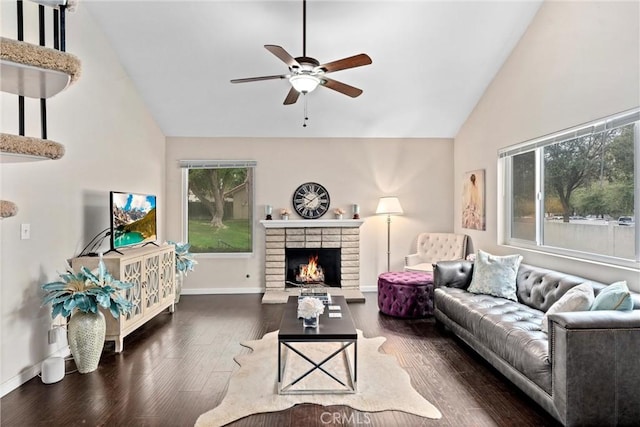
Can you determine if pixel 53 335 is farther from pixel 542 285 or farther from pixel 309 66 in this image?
pixel 542 285

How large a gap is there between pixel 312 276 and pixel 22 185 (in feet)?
13.2

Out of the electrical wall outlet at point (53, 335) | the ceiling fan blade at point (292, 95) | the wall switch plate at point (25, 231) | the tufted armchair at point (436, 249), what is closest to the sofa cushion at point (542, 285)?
the tufted armchair at point (436, 249)

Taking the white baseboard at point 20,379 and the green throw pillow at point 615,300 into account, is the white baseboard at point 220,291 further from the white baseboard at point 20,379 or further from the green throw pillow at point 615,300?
the green throw pillow at point 615,300

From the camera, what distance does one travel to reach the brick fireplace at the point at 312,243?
230 inches

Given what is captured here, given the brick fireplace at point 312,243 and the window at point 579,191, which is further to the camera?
the brick fireplace at point 312,243

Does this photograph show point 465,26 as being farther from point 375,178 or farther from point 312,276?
point 312,276

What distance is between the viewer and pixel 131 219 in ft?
13.4

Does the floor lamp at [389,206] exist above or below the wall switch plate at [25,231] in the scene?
above

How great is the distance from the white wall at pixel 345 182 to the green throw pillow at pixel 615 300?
368 cm

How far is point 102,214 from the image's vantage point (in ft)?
13.4

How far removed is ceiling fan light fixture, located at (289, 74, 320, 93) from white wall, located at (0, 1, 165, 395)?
216 cm

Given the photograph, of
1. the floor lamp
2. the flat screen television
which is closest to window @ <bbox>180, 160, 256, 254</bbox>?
the flat screen television

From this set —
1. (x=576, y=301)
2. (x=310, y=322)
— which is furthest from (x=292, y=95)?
(x=576, y=301)

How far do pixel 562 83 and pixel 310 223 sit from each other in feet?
12.0
